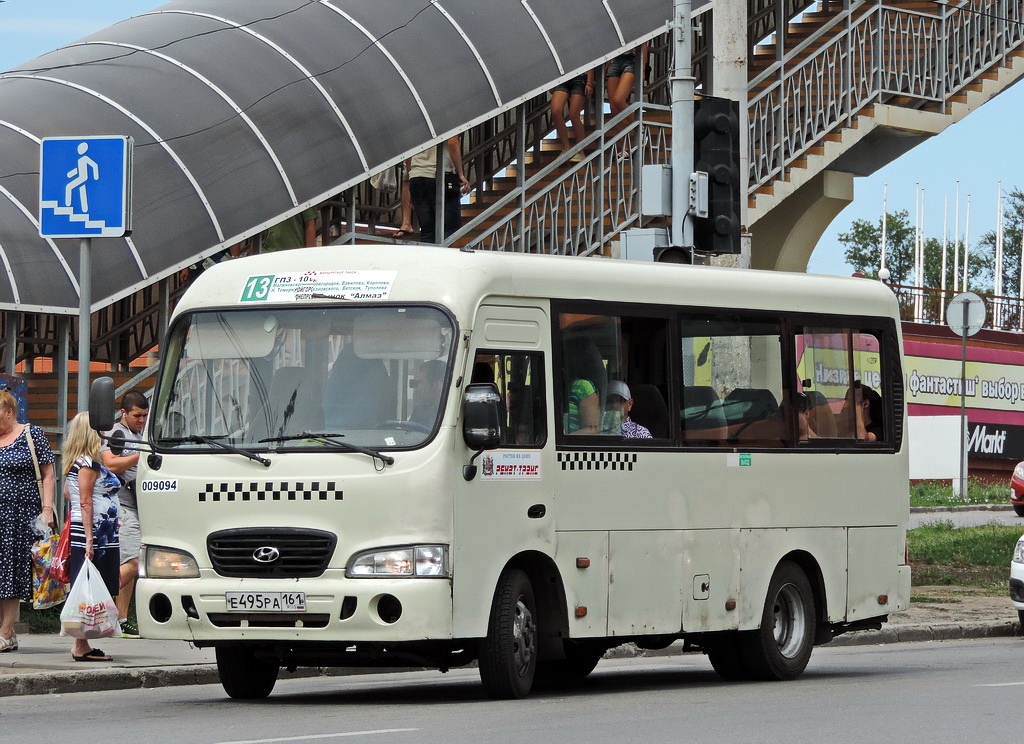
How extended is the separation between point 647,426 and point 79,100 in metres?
10.5

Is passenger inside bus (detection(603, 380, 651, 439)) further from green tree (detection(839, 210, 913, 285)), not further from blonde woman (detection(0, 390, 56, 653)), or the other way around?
green tree (detection(839, 210, 913, 285))

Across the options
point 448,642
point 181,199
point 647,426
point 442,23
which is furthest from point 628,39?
point 448,642

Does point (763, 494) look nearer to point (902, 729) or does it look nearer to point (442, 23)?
point (902, 729)

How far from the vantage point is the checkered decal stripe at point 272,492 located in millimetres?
10500

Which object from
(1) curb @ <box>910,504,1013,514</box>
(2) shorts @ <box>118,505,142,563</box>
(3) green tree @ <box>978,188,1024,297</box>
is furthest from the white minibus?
(3) green tree @ <box>978,188,1024,297</box>

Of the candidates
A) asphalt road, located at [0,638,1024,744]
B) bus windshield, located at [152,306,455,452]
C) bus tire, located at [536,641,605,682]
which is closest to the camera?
asphalt road, located at [0,638,1024,744]

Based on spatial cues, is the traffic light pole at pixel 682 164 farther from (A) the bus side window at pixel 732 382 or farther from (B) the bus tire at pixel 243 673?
(B) the bus tire at pixel 243 673

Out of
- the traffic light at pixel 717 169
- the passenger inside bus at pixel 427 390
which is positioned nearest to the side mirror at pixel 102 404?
the passenger inside bus at pixel 427 390

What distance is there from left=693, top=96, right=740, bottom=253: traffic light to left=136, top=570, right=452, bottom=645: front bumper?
725 cm

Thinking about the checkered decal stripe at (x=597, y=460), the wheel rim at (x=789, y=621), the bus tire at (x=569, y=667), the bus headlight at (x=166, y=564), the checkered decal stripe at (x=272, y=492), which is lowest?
the bus tire at (x=569, y=667)

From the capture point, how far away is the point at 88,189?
13.1 metres

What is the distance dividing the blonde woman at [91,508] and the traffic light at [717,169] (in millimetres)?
5948

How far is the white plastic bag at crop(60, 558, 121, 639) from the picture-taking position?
12.4m

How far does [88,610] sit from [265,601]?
239cm
